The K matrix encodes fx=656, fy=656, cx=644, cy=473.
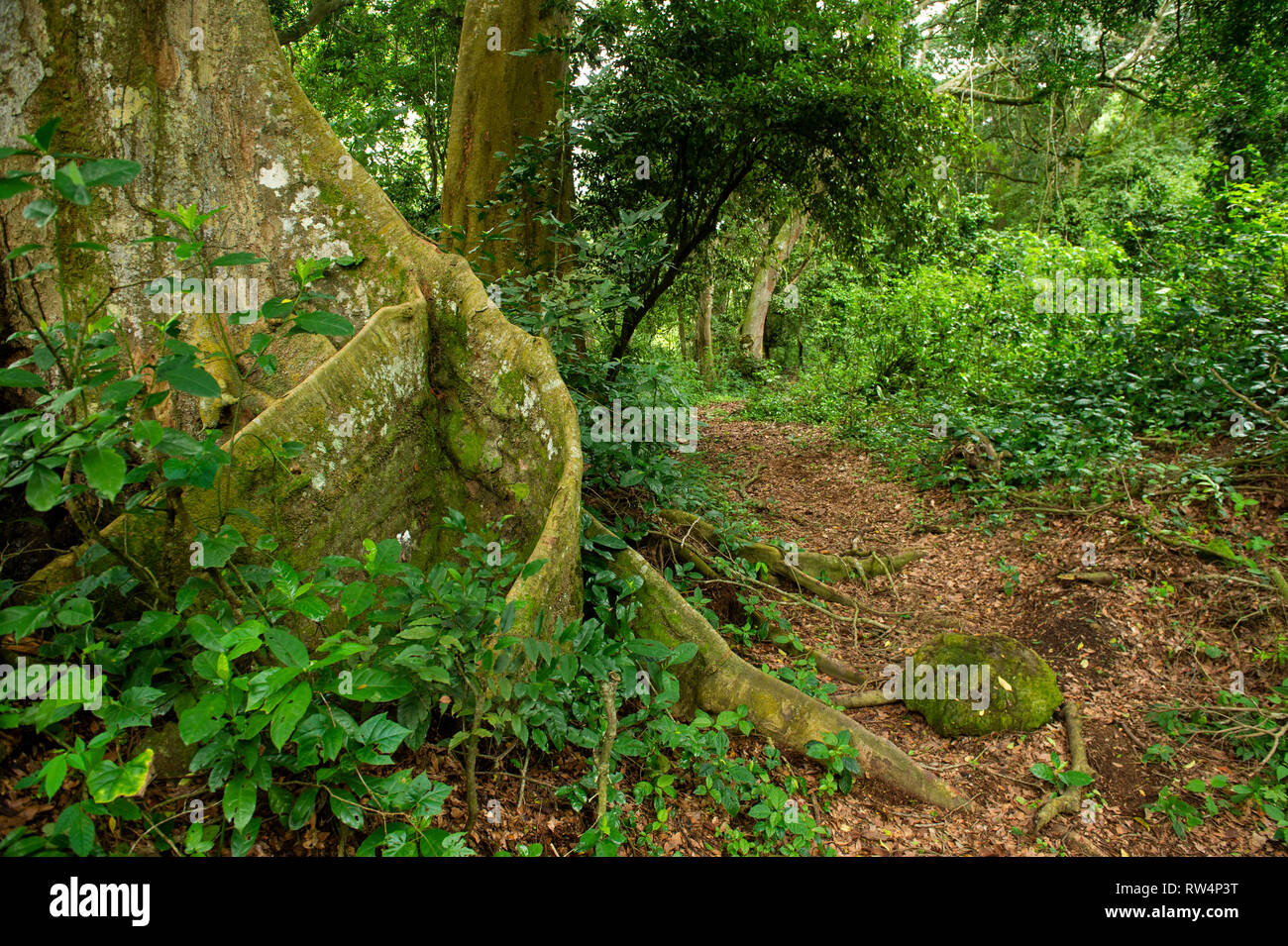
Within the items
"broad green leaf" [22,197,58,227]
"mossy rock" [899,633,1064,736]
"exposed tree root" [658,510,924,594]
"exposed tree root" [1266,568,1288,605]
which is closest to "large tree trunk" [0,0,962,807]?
"mossy rock" [899,633,1064,736]

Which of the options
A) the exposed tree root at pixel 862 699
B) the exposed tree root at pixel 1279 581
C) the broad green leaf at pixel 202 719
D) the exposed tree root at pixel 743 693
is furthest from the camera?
the exposed tree root at pixel 1279 581

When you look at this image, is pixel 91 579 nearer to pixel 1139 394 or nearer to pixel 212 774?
pixel 212 774

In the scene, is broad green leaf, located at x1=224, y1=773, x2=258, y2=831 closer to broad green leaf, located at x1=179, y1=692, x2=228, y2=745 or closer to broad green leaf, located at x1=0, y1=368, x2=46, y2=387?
broad green leaf, located at x1=179, y1=692, x2=228, y2=745

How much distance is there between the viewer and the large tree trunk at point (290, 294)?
102 inches

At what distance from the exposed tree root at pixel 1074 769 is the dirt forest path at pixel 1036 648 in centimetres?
5

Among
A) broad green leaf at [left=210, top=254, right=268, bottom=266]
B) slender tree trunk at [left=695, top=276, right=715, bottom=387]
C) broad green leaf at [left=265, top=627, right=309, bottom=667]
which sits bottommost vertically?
broad green leaf at [left=265, top=627, right=309, bottom=667]

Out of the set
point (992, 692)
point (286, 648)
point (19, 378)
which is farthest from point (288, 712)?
point (992, 692)

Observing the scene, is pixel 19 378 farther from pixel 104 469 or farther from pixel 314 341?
pixel 314 341

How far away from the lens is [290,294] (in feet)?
10.0

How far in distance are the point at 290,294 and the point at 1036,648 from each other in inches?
200

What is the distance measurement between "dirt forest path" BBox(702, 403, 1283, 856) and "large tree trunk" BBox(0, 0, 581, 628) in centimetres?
234

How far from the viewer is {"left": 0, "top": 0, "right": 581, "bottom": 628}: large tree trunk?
259 centimetres

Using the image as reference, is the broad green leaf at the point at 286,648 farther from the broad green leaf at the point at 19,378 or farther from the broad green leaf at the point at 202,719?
the broad green leaf at the point at 19,378

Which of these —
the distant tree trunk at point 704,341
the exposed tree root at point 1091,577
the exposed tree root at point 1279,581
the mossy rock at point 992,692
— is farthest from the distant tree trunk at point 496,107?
the distant tree trunk at point 704,341
